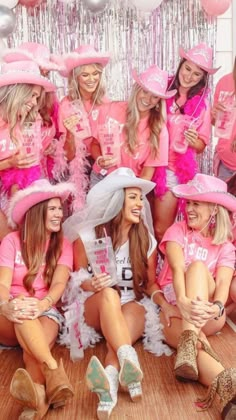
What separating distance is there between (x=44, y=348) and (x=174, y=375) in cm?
57

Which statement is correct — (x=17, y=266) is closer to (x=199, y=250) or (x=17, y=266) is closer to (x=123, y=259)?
(x=123, y=259)

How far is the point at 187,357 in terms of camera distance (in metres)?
2.39

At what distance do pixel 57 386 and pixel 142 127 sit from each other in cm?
167

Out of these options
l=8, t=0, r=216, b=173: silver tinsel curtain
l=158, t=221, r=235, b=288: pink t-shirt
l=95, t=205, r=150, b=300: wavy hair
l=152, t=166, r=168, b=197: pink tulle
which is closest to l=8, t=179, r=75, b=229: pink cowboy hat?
l=95, t=205, r=150, b=300: wavy hair

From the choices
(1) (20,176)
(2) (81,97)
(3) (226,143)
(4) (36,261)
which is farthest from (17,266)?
(3) (226,143)

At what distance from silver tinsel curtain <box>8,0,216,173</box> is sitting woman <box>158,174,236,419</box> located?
1614mm

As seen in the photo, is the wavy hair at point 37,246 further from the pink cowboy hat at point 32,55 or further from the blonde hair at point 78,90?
the pink cowboy hat at point 32,55

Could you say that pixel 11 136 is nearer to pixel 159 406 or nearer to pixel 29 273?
pixel 29 273

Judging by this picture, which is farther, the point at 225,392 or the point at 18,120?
the point at 18,120

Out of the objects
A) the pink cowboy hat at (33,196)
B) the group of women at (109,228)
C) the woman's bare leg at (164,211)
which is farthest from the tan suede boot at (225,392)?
the woman's bare leg at (164,211)

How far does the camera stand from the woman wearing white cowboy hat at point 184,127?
3594 mm

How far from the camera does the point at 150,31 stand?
4.59 metres

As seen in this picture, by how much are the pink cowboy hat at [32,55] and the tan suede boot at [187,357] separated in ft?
6.12

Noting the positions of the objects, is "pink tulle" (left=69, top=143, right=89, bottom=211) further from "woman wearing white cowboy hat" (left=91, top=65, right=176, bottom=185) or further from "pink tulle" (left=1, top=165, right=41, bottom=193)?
"pink tulle" (left=1, top=165, right=41, bottom=193)
